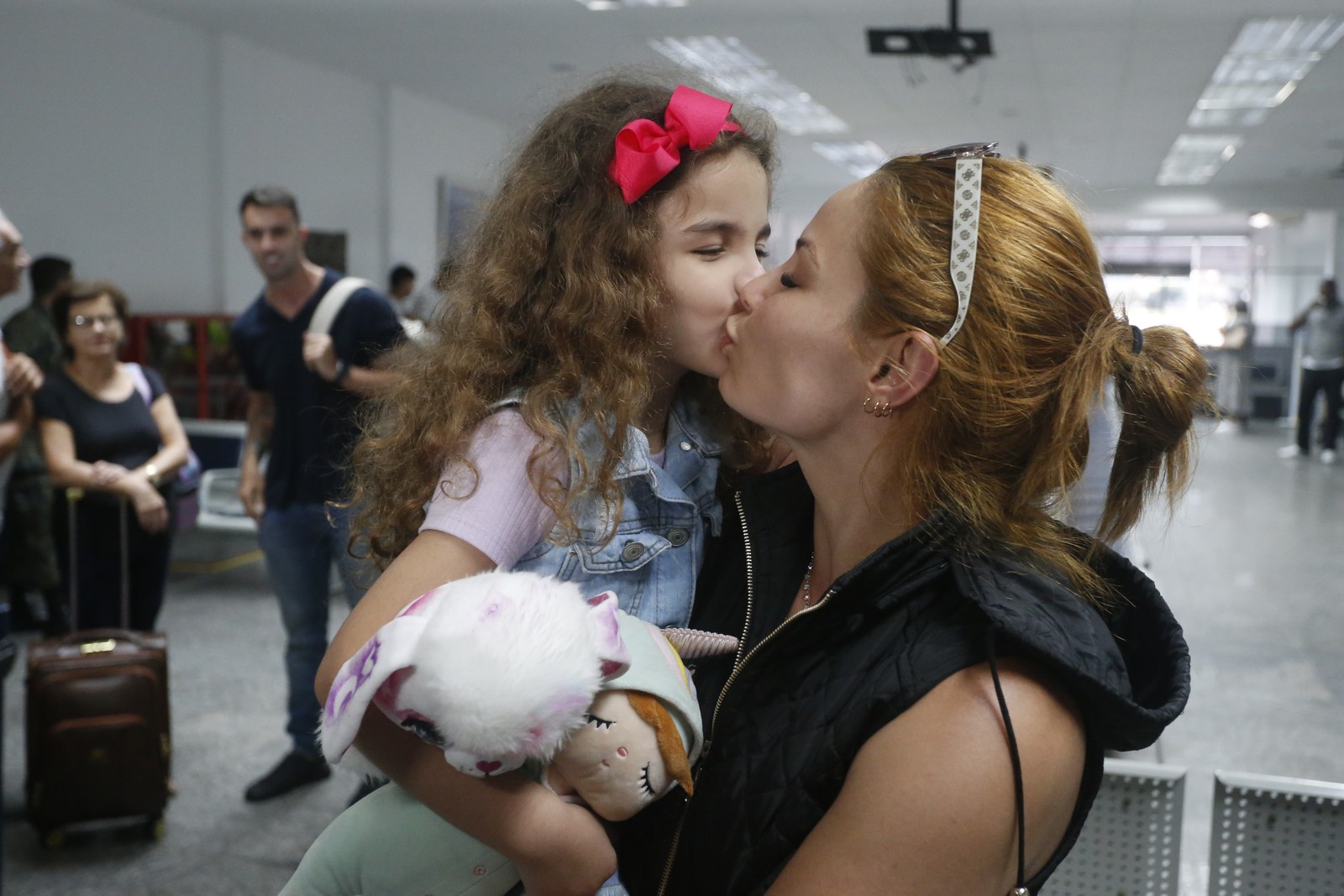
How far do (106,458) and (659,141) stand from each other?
3277 millimetres

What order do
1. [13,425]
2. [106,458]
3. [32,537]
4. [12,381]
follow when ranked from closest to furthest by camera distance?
[13,425] → [12,381] → [106,458] → [32,537]

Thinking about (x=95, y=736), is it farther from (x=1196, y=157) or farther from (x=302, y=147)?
A: (x=1196, y=157)

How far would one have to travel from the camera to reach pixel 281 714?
13.6 feet

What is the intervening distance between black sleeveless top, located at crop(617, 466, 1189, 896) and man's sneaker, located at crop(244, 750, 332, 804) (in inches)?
102

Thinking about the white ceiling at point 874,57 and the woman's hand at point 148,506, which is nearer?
the woman's hand at point 148,506

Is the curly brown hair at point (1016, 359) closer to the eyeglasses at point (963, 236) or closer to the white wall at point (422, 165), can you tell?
the eyeglasses at point (963, 236)

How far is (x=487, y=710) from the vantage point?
89 centimetres

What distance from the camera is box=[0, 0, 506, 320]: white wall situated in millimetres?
6656

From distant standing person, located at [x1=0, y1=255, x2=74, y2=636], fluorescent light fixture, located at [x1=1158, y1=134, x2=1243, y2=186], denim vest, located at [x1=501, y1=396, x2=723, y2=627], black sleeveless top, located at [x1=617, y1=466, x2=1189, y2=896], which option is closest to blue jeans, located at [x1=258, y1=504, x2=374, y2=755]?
distant standing person, located at [x1=0, y1=255, x2=74, y2=636]

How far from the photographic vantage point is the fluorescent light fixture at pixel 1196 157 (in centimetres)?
1375

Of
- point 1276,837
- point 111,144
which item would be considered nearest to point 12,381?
point 1276,837

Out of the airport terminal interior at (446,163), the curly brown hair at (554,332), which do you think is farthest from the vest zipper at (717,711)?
the airport terminal interior at (446,163)

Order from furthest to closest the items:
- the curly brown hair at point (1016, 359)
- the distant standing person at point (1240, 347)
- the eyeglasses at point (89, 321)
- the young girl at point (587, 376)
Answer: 1. the distant standing person at point (1240, 347)
2. the eyeglasses at point (89, 321)
3. the young girl at point (587, 376)
4. the curly brown hair at point (1016, 359)

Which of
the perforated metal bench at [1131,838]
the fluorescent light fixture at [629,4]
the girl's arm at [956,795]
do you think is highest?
the fluorescent light fixture at [629,4]
